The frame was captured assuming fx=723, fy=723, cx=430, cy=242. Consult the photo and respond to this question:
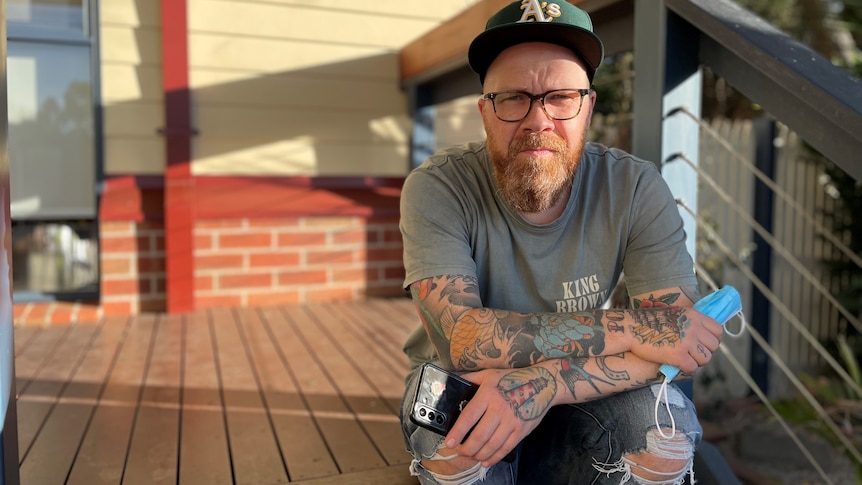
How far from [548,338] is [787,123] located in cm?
79

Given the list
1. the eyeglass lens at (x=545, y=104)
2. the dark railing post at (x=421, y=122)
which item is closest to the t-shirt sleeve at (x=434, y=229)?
the eyeglass lens at (x=545, y=104)

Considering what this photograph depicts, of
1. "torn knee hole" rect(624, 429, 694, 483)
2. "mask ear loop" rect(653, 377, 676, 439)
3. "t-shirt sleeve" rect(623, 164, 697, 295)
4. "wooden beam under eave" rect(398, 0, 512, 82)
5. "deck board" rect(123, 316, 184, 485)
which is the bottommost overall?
"deck board" rect(123, 316, 184, 485)

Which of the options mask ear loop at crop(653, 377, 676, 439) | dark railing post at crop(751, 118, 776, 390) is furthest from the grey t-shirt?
dark railing post at crop(751, 118, 776, 390)

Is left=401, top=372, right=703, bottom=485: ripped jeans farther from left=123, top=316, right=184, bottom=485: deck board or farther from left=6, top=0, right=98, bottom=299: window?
left=6, top=0, right=98, bottom=299: window

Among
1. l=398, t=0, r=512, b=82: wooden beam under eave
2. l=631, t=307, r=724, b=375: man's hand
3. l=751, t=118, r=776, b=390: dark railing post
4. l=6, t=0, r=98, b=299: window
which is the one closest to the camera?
l=631, t=307, r=724, b=375: man's hand

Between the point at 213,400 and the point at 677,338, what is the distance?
1.71m

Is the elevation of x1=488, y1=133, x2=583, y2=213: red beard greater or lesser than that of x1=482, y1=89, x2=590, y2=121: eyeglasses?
lesser

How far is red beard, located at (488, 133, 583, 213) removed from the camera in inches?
62.6

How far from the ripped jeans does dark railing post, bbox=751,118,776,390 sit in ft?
11.2

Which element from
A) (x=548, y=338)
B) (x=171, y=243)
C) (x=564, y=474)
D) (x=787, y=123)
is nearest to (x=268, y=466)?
(x=564, y=474)

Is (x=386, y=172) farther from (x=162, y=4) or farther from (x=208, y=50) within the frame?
(x=162, y=4)

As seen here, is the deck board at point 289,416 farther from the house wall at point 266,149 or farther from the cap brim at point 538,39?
the cap brim at point 538,39

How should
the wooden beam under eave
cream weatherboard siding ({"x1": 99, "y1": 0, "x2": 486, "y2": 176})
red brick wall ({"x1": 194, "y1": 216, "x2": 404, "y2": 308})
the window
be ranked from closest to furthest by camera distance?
the wooden beam under eave < the window < cream weatherboard siding ({"x1": 99, "y1": 0, "x2": 486, "y2": 176}) < red brick wall ({"x1": 194, "y1": 216, "x2": 404, "y2": 308})

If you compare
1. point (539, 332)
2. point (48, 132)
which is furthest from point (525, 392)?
point (48, 132)
